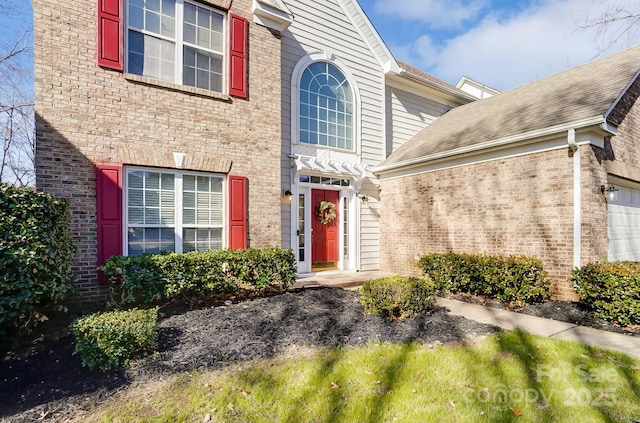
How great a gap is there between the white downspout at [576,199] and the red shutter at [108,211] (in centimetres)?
784

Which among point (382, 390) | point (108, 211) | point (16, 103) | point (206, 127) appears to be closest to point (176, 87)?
point (206, 127)

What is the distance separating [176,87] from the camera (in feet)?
20.4

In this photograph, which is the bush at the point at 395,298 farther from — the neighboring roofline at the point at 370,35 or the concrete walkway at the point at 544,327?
the neighboring roofline at the point at 370,35

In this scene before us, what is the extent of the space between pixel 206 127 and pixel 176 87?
87 centimetres

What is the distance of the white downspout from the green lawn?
2.52 metres

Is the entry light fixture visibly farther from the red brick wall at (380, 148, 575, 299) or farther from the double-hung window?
the double-hung window

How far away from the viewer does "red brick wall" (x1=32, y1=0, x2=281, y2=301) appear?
5180 mm

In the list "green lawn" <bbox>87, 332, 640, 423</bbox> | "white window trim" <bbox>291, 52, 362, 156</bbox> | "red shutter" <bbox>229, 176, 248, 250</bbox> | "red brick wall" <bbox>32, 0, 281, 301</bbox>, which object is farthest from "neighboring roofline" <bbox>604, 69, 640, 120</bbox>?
Answer: "red shutter" <bbox>229, 176, 248, 250</bbox>

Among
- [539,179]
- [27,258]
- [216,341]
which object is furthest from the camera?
[539,179]

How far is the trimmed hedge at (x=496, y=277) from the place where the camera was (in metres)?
5.88

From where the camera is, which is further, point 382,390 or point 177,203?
point 177,203

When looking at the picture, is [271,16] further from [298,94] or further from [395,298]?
[395,298]

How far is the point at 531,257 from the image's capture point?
6.37 metres

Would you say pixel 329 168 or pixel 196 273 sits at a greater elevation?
pixel 329 168
